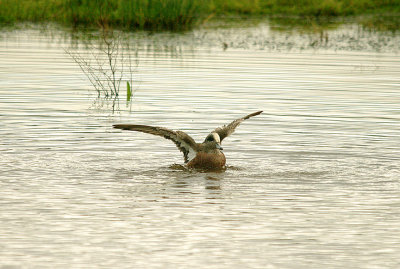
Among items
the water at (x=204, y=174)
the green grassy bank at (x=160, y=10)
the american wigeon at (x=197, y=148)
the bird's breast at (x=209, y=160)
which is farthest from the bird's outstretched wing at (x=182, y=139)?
the green grassy bank at (x=160, y=10)

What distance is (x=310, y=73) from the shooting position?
2134 cm

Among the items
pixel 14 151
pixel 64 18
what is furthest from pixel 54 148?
pixel 64 18

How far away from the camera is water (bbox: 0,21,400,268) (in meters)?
7.27

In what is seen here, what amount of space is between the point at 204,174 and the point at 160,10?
20.3 meters

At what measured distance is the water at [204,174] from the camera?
727 centimetres

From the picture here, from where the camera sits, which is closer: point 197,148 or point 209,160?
point 209,160

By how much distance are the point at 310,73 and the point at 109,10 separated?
36.7 ft

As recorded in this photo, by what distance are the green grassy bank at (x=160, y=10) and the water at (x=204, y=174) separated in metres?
8.39

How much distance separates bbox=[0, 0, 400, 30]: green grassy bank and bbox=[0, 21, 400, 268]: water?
330 inches

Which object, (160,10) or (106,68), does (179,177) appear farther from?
(160,10)

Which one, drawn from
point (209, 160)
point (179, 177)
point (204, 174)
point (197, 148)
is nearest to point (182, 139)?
point (197, 148)

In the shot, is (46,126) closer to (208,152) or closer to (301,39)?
(208,152)

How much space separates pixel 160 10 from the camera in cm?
3048

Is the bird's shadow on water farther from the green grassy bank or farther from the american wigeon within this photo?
the green grassy bank
